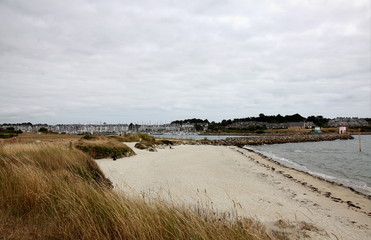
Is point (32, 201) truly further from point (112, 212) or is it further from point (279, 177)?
point (279, 177)

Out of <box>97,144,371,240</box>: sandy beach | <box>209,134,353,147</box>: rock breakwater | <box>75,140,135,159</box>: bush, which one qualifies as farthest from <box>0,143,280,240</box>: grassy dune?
<box>209,134,353,147</box>: rock breakwater

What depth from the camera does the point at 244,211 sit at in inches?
347

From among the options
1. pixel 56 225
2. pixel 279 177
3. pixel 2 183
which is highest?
pixel 2 183

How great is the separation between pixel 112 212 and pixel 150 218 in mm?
674

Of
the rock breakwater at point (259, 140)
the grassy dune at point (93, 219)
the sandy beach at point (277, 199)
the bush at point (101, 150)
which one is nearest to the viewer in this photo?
the grassy dune at point (93, 219)

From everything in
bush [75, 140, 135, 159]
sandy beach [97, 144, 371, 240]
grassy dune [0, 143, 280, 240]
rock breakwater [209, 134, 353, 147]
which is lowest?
rock breakwater [209, 134, 353, 147]

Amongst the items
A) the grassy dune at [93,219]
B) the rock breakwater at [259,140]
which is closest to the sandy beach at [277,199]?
the grassy dune at [93,219]

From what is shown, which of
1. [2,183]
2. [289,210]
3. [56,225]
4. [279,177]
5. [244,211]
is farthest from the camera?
[279,177]

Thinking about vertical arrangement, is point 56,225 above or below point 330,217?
above

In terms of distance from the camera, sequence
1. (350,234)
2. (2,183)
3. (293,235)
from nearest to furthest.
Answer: (2,183), (293,235), (350,234)

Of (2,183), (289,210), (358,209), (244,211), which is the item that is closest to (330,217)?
(289,210)

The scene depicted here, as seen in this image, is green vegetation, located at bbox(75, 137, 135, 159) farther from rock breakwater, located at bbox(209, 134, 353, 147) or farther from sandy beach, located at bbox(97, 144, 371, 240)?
rock breakwater, located at bbox(209, 134, 353, 147)

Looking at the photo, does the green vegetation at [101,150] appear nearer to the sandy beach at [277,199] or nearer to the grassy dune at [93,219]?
the sandy beach at [277,199]

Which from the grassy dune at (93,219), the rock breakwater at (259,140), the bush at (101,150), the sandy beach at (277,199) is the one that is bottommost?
the rock breakwater at (259,140)
